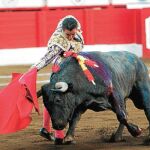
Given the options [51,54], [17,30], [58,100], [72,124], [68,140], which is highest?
[51,54]

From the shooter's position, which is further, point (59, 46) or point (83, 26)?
point (83, 26)

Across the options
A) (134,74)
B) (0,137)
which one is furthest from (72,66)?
(0,137)

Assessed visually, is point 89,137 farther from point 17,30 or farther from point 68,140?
point 17,30

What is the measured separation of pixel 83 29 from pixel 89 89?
39.1 feet

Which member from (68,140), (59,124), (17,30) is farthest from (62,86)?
(17,30)

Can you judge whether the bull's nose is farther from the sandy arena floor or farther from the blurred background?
the blurred background

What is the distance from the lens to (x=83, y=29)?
58.1ft

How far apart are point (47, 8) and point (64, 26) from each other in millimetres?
15907

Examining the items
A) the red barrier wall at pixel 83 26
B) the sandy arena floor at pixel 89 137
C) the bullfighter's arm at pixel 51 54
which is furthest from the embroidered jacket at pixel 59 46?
the red barrier wall at pixel 83 26

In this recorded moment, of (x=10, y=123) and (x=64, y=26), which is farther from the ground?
(x=64, y=26)

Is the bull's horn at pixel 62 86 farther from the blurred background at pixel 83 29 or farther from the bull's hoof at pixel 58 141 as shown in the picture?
the blurred background at pixel 83 29

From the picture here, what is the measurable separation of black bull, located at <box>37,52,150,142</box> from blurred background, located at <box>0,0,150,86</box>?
9568 mm

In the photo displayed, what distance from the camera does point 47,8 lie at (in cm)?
2191

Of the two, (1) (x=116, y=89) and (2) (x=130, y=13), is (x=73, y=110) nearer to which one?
(1) (x=116, y=89)
